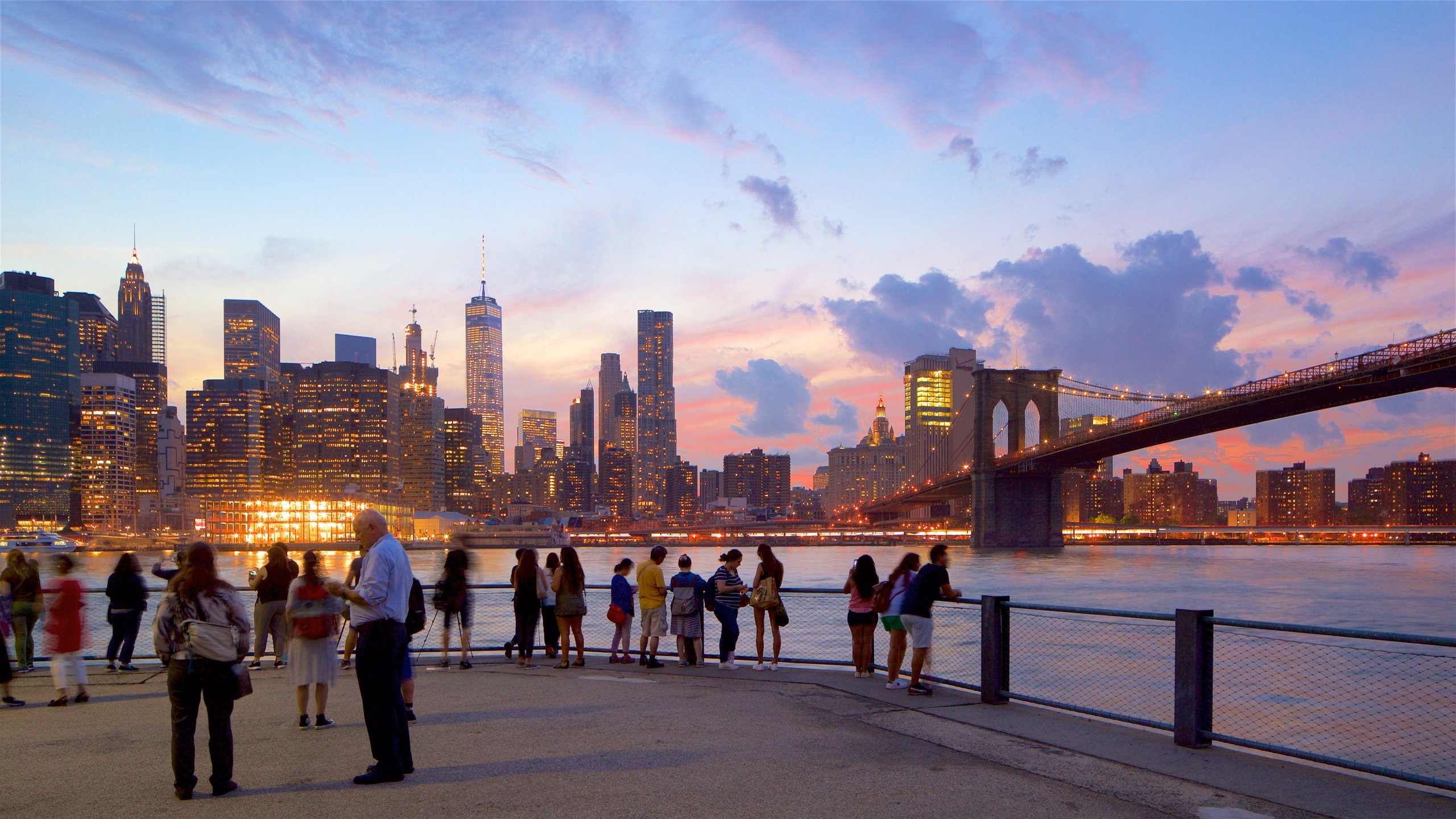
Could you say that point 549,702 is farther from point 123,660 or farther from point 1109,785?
point 123,660

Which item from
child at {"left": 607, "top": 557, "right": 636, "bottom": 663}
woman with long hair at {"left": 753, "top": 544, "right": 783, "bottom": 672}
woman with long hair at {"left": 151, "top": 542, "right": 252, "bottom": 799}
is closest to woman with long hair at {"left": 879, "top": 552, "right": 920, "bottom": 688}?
woman with long hair at {"left": 753, "top": 544, "right": 783, "bottom": 672}

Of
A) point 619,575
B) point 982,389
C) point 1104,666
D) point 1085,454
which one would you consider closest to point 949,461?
point 982,389

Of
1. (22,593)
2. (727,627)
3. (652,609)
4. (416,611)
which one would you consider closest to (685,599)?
(652,609)

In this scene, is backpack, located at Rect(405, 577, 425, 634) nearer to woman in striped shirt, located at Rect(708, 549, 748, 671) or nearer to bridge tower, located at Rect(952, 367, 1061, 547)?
woman in striped shirt, located at Rect(708, 549, 748, 671)

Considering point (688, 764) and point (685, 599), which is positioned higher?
point (685, 599)

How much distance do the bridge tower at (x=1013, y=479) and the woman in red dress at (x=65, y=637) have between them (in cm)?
7813

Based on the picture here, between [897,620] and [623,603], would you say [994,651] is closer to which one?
[897,620]

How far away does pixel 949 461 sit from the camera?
11938 cm

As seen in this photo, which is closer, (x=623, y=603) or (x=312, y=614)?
(x=312, y=614)

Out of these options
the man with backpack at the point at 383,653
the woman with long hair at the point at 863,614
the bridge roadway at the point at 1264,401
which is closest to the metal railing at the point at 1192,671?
the woman with long hair at the point at 863,614

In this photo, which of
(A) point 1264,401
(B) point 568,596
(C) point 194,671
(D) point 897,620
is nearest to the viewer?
A: (C) point 194,671

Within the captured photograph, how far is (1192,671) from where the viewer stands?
7480 millimetres

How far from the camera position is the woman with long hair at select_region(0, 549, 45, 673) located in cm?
1091

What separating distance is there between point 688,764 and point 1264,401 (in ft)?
195
